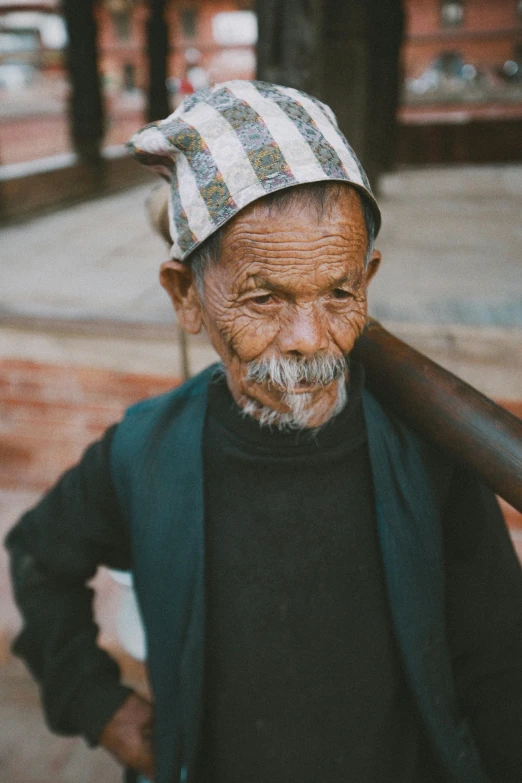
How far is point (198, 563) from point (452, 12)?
37.0 m

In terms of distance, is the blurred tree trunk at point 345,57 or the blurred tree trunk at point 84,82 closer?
the blurred tree trunk at point 345,57

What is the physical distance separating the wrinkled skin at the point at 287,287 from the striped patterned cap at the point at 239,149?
3cm

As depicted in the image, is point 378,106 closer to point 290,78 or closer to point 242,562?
point 290,78

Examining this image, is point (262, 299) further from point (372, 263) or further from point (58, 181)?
point (58, 181)

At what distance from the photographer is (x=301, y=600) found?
91 centimetres

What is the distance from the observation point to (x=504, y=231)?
14.1 ft

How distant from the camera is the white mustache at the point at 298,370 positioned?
814mm

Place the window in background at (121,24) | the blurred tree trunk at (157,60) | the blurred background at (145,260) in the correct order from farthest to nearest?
the window in background at (121,24)
the blurred tree trunk at (157,60)
the blurred background at (145,260)

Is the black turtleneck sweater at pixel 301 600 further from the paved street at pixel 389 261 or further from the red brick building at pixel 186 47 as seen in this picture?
the red brick building at pixel 186 47

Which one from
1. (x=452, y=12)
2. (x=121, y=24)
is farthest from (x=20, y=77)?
(x=452, y=12)

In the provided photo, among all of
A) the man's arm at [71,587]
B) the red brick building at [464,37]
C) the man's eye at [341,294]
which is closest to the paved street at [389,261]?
the man's arm at [71,587]

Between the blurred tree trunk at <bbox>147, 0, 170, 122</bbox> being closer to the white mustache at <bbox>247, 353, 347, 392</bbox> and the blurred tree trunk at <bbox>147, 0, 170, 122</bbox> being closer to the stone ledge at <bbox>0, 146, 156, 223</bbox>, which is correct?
the stone ledge at <bbox>0, 146, 156, 223</bbox>

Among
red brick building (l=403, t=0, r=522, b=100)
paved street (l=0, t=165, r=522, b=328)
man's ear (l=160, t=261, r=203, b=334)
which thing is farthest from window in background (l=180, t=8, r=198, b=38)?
man's ear (l=160, t=261, r=203, b=334)

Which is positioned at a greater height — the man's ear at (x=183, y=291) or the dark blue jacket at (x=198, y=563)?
the man's ear at (x=183, y=291)
